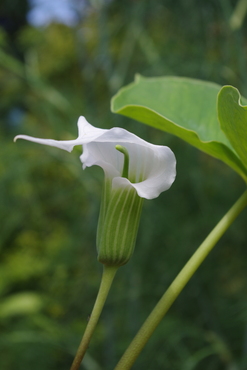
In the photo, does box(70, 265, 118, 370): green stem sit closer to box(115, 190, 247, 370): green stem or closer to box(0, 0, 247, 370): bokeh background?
box(115, 190, 247, 370): green stem

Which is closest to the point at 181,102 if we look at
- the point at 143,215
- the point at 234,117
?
the point at 234,117

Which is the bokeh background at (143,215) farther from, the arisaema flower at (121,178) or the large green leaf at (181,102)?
the arisaema flower at (121,178)

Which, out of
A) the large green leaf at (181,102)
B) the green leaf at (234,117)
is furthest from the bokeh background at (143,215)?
the green leaf at (234,117)

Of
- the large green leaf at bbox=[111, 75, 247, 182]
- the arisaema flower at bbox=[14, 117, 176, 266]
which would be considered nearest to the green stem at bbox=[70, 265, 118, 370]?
the arisaema flower at bbox=[14, 117, 176, 266]

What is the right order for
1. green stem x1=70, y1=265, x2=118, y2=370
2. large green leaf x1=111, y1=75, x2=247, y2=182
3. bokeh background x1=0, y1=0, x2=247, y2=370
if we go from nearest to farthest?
green stem x1=70, y1=265, x2=118, y2=370 < large green leaf x1=111, y1=75, x2=247, y2=182 < bokeh background x1=0, y1=0, x2=247, y2=370

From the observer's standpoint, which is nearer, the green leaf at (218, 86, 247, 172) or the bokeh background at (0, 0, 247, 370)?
the green leaf at (218, 86, 247, 172)

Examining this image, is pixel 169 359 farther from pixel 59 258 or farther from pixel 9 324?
pixel 9 324
